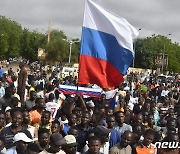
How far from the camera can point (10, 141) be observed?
18.9 ft

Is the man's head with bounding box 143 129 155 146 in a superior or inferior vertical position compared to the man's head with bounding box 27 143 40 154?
inferior

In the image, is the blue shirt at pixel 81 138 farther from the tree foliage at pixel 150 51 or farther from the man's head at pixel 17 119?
the tree foliage at pixel 150 51

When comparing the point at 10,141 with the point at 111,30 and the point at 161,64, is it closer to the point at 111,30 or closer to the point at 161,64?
the point at 111,30

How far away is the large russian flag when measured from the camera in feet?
25.1

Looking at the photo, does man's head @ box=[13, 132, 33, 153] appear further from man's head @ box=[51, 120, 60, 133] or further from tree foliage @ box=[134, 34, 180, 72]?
tree foliage @ box=[134, 34, 180, 72]

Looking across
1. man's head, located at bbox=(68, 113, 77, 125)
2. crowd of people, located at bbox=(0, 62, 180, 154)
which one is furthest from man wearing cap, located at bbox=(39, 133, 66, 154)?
man's head, located at bbox=(68, 113, 77, 125)

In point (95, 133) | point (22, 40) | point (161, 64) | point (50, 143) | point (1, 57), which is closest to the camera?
point (50, 143)

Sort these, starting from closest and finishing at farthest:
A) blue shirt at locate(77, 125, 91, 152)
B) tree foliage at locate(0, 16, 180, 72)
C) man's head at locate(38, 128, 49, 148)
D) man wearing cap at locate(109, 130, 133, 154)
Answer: man's head at locate(38, 128, 49, 148)
man wearing cap at locate(109, 130, 133, 154)
blue shirt at locate(77, 125, 91, 152)
tree foliage at locate(0, 16, 180, 72)

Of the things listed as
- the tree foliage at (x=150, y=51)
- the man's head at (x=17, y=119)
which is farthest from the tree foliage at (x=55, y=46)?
the man's head at (x=17, y=119)

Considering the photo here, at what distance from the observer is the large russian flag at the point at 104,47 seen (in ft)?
25.1

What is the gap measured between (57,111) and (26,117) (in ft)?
5.87

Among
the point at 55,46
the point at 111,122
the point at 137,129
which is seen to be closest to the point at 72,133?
the point at 111,122

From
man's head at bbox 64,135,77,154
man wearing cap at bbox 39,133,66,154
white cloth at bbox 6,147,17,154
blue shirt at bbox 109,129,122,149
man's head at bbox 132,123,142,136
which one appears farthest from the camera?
man's head at bbox 132,123,142,136

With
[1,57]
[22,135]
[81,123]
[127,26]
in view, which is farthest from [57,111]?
[1,57]
